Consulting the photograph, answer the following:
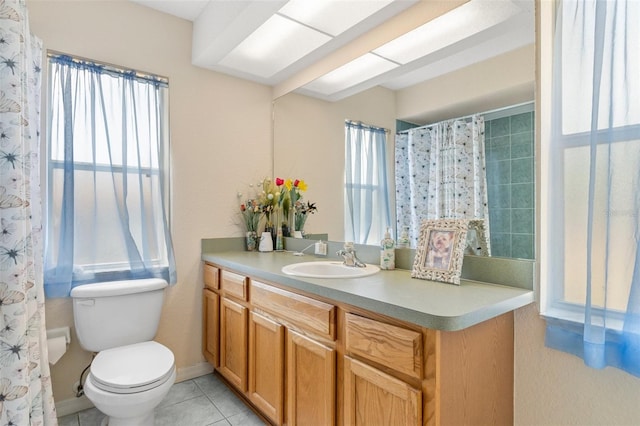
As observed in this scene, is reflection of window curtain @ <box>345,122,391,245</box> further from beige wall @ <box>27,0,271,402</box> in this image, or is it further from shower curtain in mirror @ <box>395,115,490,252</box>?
beige wall @ <box>27,0,271,402</box>

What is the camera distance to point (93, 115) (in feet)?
7.07

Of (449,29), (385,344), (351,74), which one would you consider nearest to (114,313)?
(385,344)

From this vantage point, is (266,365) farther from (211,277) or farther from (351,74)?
(351,74)

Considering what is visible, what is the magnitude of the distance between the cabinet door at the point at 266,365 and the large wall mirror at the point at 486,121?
30.1 inches

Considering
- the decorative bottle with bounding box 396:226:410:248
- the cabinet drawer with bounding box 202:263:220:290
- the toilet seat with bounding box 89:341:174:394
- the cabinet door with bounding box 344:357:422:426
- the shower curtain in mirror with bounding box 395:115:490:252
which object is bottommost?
the toilet seat with bounding box 89:341:174:394

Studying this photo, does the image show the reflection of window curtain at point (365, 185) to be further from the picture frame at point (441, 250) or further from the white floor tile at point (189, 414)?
the white floor tile at point (189, 414)

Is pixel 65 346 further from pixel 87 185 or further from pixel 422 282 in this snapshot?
pixel 422 282

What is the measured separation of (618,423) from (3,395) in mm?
2261

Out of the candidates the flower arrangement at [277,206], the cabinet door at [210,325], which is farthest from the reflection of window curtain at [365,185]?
the cabinet door at [210,325]

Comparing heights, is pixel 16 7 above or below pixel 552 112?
A: above

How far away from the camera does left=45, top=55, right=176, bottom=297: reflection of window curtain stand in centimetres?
204

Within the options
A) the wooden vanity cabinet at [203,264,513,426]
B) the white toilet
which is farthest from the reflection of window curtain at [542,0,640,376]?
the white toilet

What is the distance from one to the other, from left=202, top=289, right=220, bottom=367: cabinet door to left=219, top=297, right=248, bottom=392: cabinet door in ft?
0.27

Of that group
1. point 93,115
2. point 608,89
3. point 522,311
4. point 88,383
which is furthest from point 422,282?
point 93,115
